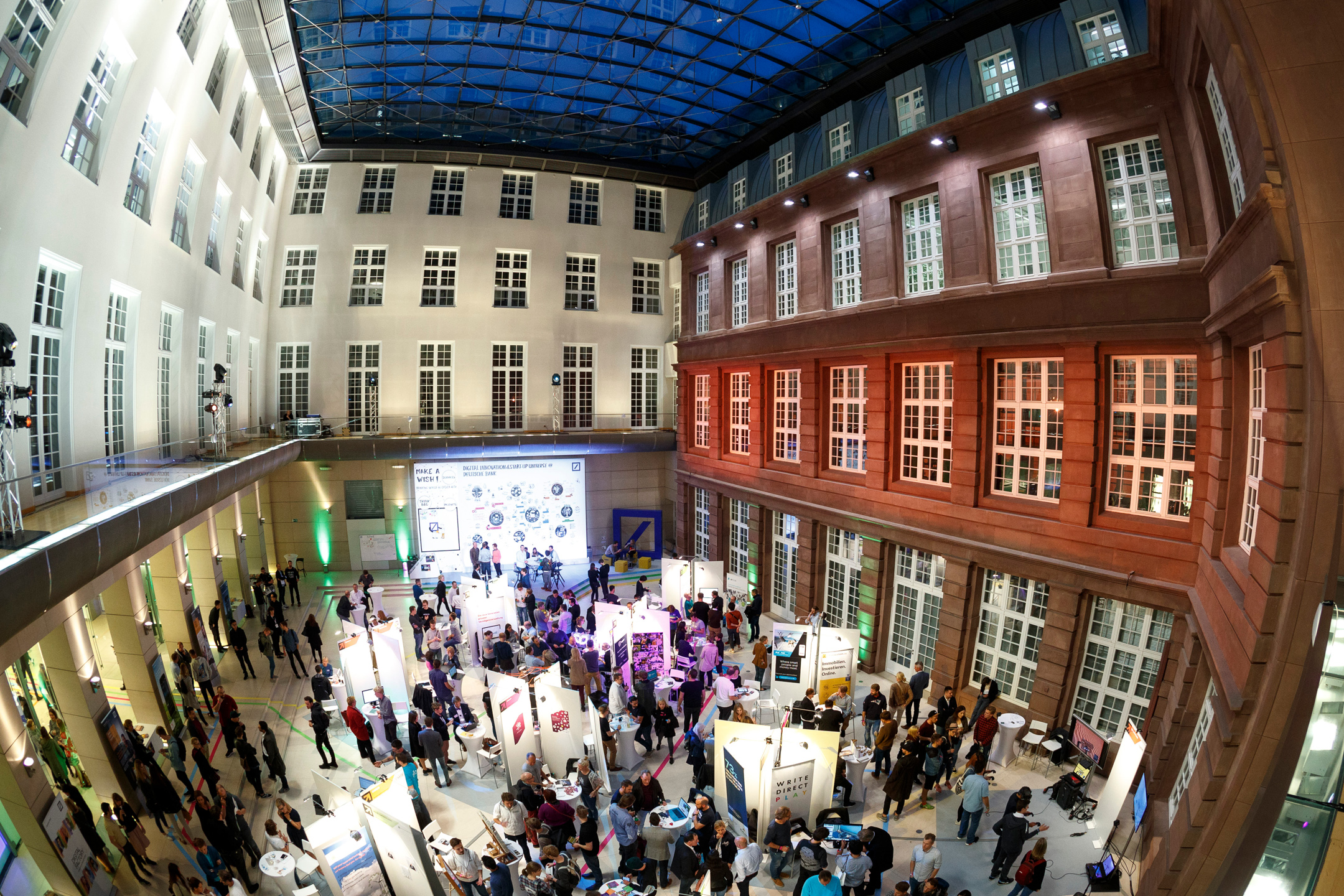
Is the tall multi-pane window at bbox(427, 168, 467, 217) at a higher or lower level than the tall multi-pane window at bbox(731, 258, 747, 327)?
higher

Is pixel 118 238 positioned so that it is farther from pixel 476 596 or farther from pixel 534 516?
pixel 534 516

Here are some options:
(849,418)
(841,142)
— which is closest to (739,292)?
(841,142)

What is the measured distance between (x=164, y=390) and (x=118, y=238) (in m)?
4.83

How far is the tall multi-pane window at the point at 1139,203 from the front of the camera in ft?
41.9

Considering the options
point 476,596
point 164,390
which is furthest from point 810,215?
point 164,390

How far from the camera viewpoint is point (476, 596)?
18.5 m

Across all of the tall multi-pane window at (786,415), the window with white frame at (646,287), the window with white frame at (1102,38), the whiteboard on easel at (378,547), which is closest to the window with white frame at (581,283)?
the window with white frame at (646,287)

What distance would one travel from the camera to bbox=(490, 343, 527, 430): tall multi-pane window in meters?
30.3

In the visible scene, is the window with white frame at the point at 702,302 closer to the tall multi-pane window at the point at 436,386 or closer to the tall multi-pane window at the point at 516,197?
the tall multi-pane window at the point at 516,197

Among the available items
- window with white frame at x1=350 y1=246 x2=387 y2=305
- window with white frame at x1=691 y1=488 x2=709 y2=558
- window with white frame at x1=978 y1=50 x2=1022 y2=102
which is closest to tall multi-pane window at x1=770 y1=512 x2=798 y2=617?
window with white frame at x1=691 y1=488 x2=709 y2=558

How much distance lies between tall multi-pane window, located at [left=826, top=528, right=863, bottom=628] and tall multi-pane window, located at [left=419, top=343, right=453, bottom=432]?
1788 centimetres

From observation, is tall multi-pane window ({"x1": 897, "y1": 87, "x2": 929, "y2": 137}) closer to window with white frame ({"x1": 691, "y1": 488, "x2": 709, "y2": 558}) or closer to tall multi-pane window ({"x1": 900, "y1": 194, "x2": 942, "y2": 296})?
tall multi-pane window ({"x1": 900, "y1": 194, "x2": 942, "y2": 296})

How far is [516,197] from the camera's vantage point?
30.6m

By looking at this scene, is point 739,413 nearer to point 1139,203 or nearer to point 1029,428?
point 1029,428
